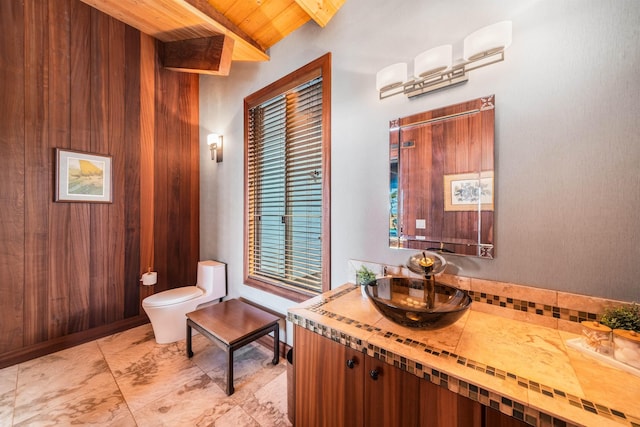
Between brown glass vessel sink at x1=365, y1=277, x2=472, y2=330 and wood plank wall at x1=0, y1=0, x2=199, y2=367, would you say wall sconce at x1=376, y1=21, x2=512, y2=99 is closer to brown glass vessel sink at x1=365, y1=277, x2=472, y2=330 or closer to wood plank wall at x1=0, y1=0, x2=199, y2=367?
brown glass vessel sink at x1=365, y1=277, x2=472, y2=330

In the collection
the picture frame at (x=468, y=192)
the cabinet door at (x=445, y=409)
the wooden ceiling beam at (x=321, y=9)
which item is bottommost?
the cabinet door at (x=445, y=409)

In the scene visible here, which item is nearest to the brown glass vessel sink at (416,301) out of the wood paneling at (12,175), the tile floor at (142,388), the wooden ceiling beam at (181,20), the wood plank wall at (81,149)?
the tile floor at (142,388)

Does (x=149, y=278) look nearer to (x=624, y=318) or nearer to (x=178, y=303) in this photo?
(x=178, y=303)

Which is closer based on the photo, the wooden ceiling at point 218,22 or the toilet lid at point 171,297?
the wooden ceiling at point 218,22

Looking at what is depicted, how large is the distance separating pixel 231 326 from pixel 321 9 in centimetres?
250

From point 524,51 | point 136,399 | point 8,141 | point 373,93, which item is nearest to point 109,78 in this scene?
point 8,141

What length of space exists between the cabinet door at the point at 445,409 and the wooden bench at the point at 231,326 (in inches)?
52.0

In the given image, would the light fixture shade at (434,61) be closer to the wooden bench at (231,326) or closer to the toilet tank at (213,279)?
the wooden bench at (231,326)

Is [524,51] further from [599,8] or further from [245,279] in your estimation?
[245,279]

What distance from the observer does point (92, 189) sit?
89.3 inches

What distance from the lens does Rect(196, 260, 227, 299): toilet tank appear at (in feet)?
8.38

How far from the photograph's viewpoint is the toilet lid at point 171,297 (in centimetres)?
214

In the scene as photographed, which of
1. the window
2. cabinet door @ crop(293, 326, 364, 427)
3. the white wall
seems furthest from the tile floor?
the white wall

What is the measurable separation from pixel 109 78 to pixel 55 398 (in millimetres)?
2773
